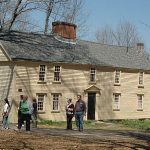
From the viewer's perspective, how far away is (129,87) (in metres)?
48.9

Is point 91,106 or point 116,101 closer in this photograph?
point 91,106

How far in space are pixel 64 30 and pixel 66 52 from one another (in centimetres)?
378

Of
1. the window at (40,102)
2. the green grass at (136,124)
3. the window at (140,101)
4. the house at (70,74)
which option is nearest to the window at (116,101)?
the house at (70,74)

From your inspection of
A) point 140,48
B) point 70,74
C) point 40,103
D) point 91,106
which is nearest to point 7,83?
point 40,103

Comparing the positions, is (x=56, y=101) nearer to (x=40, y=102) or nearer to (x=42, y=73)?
(x=40, y=102)

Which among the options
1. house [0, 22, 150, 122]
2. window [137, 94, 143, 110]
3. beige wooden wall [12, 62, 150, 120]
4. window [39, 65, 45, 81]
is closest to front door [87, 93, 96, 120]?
house [0, 22, 150, 122]

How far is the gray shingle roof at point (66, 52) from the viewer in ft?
131

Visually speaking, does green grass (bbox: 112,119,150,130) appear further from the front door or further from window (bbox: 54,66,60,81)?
window (bbox: 54,66,60,81)

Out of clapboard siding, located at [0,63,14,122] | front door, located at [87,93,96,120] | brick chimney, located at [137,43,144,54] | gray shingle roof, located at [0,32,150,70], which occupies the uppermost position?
brick chimney, located at [137,43,144,54]

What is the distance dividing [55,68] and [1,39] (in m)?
5.41

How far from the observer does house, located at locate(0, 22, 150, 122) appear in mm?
38812

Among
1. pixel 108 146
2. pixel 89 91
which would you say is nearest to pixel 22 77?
pixel 89 91

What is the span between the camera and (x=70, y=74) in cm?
4259

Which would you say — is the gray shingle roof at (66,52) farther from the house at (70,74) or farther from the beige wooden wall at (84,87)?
the beige wooden wall at (84,87)
